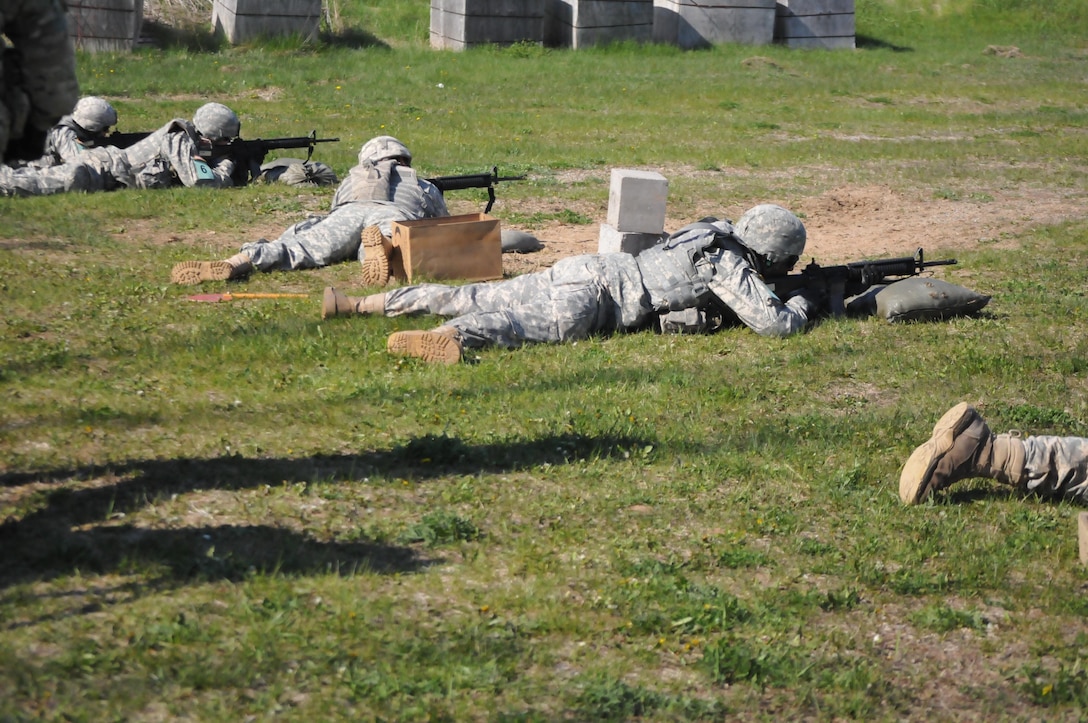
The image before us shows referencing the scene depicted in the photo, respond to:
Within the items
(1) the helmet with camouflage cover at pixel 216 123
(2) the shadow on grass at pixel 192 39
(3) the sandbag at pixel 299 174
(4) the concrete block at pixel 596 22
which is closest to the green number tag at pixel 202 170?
(1) the helmet with camouflage cover at pixel 216 123

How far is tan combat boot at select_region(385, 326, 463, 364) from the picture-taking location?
293 inches

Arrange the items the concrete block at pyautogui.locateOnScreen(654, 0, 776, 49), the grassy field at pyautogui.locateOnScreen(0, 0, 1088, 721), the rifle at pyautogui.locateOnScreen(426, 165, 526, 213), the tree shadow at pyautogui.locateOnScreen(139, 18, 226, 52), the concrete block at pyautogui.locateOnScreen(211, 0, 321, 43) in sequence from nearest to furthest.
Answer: the grassy field at pyautogui.locateOnScreen(0, 0, 1088, 721), the rifle at pyautogui.locateOnScreen(426, 165, 526, 213), the tree shadow at pyautogui.locateOnScreen(139, 18, 226, 52), the concrete block at pyautogui.locateOnScreen(211, 0, 321, 43), the concrete block at pyautogui.locateOnScreen(654, 0, 776, 49)

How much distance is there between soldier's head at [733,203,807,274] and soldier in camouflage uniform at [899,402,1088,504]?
2.91 meters

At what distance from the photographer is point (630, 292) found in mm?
8273

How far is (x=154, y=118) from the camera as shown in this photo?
16703mm

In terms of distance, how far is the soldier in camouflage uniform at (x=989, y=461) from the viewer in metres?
5.61

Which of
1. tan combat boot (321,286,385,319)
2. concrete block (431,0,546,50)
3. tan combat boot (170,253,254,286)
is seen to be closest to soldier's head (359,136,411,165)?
tan combat boot (170,253,254,286)

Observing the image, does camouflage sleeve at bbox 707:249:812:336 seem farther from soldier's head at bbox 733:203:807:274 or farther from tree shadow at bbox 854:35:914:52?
tree shadow at bbox 854:35:914:52

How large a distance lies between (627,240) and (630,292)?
146cm

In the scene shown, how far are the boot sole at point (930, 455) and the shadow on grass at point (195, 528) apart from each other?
1667 mm

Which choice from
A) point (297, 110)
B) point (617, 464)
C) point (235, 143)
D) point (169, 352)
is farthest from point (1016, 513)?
point (297, 110)

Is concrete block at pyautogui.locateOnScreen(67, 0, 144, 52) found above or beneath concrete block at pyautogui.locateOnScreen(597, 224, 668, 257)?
above

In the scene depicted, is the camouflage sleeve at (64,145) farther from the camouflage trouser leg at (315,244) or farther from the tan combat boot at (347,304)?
the tan combat boot at (347,304)

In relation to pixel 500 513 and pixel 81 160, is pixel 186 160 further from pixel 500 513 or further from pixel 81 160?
pixel 500 513
